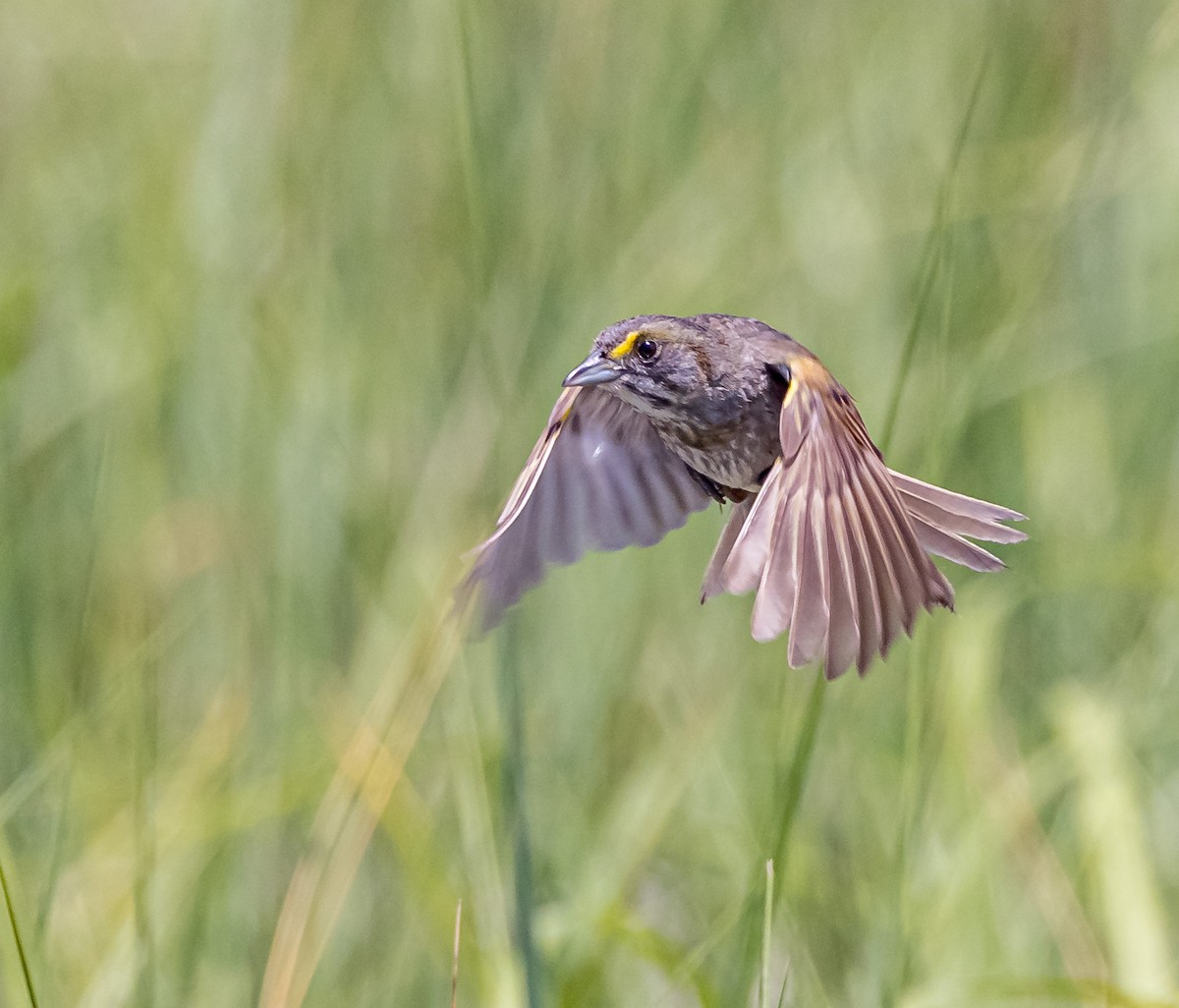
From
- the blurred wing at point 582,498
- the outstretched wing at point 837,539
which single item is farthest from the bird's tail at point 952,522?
the blurred wing at point 582,498

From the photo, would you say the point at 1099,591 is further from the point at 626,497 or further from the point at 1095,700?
the point at 626,497

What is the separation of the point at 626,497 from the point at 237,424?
1.32 metres

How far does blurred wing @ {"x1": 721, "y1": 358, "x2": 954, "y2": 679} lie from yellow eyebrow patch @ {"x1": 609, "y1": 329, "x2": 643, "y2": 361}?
265mm

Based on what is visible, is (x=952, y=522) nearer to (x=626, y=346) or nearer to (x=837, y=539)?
(x=837, y=539)

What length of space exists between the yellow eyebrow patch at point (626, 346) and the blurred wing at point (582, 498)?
83 millimetres

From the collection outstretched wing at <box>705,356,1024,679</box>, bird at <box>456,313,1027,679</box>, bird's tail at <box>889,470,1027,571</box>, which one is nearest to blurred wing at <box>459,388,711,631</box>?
bird at <box>456,313,1027,679</box>

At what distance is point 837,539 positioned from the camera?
5.13 feet

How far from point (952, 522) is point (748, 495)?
0.36 metres

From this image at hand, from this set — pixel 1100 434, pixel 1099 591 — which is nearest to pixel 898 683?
pixel 1099 591

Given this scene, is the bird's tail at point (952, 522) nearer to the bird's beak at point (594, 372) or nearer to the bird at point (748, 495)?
the bird at point (748, 495)

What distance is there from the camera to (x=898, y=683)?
2.88m

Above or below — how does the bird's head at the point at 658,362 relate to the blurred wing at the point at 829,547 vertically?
above

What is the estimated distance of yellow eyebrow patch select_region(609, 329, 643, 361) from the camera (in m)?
1.97

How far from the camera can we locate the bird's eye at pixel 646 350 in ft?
6.51
